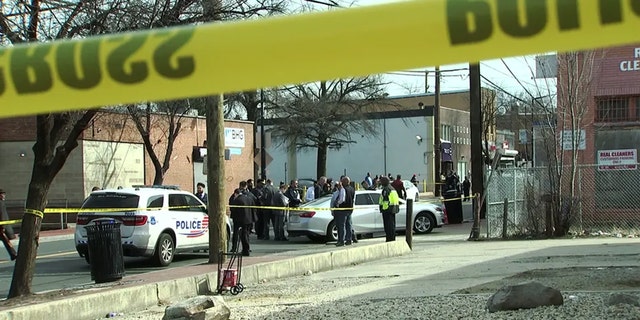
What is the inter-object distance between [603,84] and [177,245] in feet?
38.9

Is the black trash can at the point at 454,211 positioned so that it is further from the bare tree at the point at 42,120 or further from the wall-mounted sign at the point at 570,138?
the bare tree at the point at 42,120

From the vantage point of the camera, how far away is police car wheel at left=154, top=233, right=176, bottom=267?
13344 mm

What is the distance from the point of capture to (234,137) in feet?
116

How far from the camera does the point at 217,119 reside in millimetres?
11781

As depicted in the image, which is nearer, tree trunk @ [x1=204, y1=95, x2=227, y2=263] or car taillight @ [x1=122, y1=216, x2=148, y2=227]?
tree trunk @ [x1=204, y1=95, x2=227, y2=263]

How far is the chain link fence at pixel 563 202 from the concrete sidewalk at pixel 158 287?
4377 millimetres

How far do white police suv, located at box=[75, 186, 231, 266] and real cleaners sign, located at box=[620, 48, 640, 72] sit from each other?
11.9m

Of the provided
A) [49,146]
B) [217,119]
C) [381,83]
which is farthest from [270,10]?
[381,83]

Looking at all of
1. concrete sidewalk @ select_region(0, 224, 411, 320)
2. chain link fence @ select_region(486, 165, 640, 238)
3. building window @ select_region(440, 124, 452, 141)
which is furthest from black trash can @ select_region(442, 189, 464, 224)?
building window @ select_region(440, 124, 452, 141)

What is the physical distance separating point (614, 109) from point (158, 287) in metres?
13.9

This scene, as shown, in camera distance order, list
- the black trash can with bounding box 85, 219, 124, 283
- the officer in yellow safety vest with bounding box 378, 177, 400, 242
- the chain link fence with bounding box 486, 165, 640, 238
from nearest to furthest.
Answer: the black trash can with bounding box 85, 219, 124, 283
the officer in yellow safety vest with bounding box 378, 177, 400, 242
the chain link fence with bounding box 486, 165, 640, 238

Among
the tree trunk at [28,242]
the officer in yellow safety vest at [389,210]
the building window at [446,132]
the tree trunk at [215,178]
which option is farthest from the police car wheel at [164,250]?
the building window at [446,132]

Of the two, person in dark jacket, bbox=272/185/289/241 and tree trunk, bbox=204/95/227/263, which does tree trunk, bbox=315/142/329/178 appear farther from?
tree trunk, bbox=204/95/227/263

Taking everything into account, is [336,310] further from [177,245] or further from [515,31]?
[177,245]
